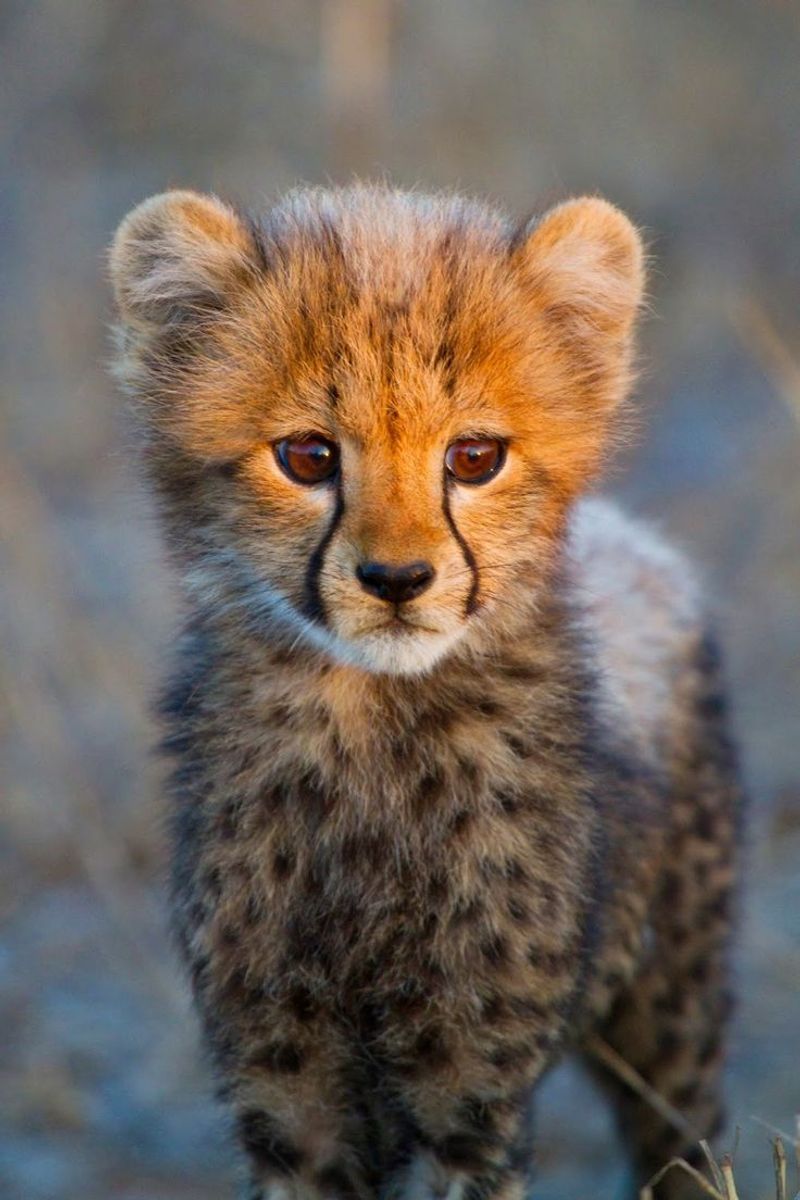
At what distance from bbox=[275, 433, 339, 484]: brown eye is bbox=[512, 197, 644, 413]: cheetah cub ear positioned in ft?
1.30

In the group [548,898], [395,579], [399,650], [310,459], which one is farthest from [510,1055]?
[310,459]

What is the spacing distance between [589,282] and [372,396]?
1.48ft

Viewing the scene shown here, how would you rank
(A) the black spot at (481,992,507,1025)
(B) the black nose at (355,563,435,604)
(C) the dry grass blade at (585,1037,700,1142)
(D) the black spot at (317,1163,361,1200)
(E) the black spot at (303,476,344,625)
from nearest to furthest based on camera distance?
(B) the black nose at (355,563,435,604)
(E) the black spot at (303,476,344,625)
(A) the black spot at (481,992,507,1025)
(D) the black spot at (317,1163,361,1200)
(C) the dry grass blade at (585,1037,700,1142)

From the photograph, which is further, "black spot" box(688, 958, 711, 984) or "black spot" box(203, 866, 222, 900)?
"black spot" box(688, 958, 711, 984)

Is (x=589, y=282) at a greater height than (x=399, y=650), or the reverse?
(x=589, y=282)

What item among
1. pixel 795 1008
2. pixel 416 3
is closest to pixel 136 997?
pixel 795 1008

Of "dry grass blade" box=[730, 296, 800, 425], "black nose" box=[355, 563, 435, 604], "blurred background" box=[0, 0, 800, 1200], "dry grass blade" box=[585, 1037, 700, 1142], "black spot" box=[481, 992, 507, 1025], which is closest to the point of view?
"black nose" box=[355, 563, 435, 604]

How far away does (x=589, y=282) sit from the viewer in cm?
271

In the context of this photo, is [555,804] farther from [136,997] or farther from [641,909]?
[136,997]

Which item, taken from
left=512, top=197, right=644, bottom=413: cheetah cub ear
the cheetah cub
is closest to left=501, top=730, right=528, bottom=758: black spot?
the cheetah cub

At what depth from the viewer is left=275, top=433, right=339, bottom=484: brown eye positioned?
2449 millimetres

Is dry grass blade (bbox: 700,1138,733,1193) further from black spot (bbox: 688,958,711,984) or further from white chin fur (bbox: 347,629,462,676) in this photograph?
white chin fur (bbox: 347,629,462,676)

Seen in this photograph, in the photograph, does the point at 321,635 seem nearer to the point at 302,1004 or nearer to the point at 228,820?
the point at 228,820

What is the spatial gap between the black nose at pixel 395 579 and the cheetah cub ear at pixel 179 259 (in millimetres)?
535
